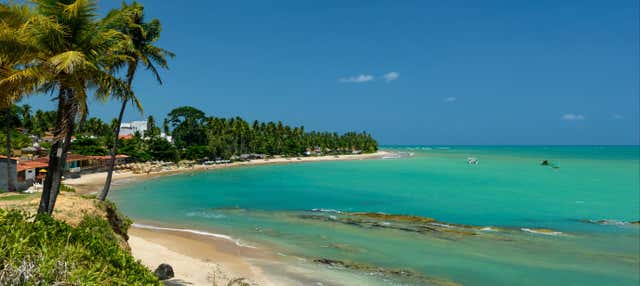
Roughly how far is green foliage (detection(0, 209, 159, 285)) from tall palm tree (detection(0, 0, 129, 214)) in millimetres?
3392

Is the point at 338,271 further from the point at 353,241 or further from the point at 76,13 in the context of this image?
the point at 76,13

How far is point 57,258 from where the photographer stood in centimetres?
516

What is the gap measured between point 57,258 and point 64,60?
5.07 metres

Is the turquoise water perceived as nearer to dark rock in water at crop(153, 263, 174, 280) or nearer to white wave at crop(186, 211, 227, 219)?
white wave at crop(186, 211, 227, 219)

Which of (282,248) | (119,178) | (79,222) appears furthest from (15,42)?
(119,178)

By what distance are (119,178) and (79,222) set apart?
47.2 metres

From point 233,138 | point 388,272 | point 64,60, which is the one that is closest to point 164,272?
point 64,60

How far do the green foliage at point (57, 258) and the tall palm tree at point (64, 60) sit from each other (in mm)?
3392

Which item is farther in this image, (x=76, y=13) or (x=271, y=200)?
(x=271, y=200)

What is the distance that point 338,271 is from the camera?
1576cm

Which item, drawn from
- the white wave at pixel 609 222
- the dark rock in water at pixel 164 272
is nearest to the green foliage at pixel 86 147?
the dark rock in water at pixel 164 272

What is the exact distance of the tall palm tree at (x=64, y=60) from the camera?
8.63 metres

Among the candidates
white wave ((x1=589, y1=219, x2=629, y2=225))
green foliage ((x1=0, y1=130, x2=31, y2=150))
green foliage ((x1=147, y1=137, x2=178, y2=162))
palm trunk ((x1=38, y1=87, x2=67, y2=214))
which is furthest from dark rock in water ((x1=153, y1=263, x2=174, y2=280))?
green foliage ((x1=147, y1=137, x2=178, y2=162))

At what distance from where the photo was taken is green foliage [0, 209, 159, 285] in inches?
187
